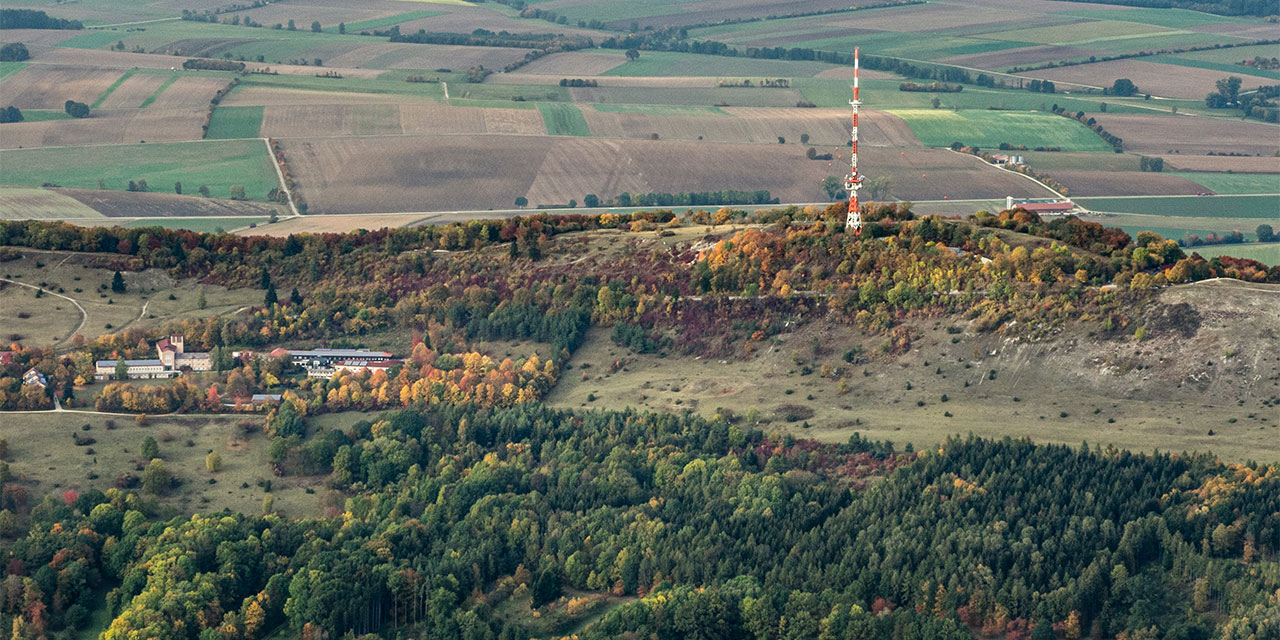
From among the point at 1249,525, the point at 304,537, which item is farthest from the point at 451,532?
the point at 1249,525

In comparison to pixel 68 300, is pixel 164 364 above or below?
below

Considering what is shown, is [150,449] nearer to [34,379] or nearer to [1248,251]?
[34,379]

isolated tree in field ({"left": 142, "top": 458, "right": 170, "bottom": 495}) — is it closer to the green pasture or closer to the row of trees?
the row of trees

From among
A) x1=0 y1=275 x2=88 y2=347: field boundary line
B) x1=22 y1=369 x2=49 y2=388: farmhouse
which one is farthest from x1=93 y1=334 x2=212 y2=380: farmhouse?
x1=0 y1=275 x2=88 y2=347: field boundary line

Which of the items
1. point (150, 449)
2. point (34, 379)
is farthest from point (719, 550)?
point (34, 379)

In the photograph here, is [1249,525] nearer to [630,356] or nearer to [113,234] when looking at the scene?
[630,356]
